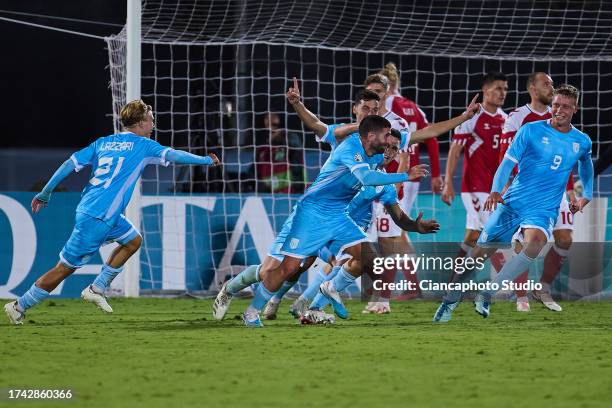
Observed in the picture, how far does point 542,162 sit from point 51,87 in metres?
15.0

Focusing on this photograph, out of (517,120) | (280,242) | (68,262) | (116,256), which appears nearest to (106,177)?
(68,262)

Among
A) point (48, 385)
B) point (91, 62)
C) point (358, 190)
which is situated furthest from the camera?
point (91, 62)

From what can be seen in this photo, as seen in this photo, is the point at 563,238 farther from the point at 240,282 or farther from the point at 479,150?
the point at 240,282

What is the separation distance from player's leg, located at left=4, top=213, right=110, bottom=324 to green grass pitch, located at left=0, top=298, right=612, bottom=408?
0.20m

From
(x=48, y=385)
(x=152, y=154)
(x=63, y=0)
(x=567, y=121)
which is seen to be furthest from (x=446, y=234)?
(x=63, y=0)

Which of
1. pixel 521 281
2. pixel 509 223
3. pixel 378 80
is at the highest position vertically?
pixel 378 80

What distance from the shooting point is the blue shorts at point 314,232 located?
8359mm

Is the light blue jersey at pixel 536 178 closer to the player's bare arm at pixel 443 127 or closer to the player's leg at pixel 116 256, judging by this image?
the player's bare arm at pixel 443 127

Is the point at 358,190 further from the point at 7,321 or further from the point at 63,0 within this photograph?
the point at 63,0

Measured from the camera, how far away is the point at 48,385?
17.9 ft

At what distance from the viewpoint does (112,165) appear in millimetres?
9094

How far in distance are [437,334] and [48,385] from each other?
3.22m

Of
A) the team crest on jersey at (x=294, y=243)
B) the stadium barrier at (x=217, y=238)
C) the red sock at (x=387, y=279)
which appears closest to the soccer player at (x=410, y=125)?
the red sock at (x=387, y=279)

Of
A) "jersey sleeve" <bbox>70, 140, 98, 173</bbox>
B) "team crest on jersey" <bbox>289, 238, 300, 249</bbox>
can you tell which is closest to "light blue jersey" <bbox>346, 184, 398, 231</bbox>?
"team crest on jersey" <bbox>289, 238, 300, 249</bbox>
